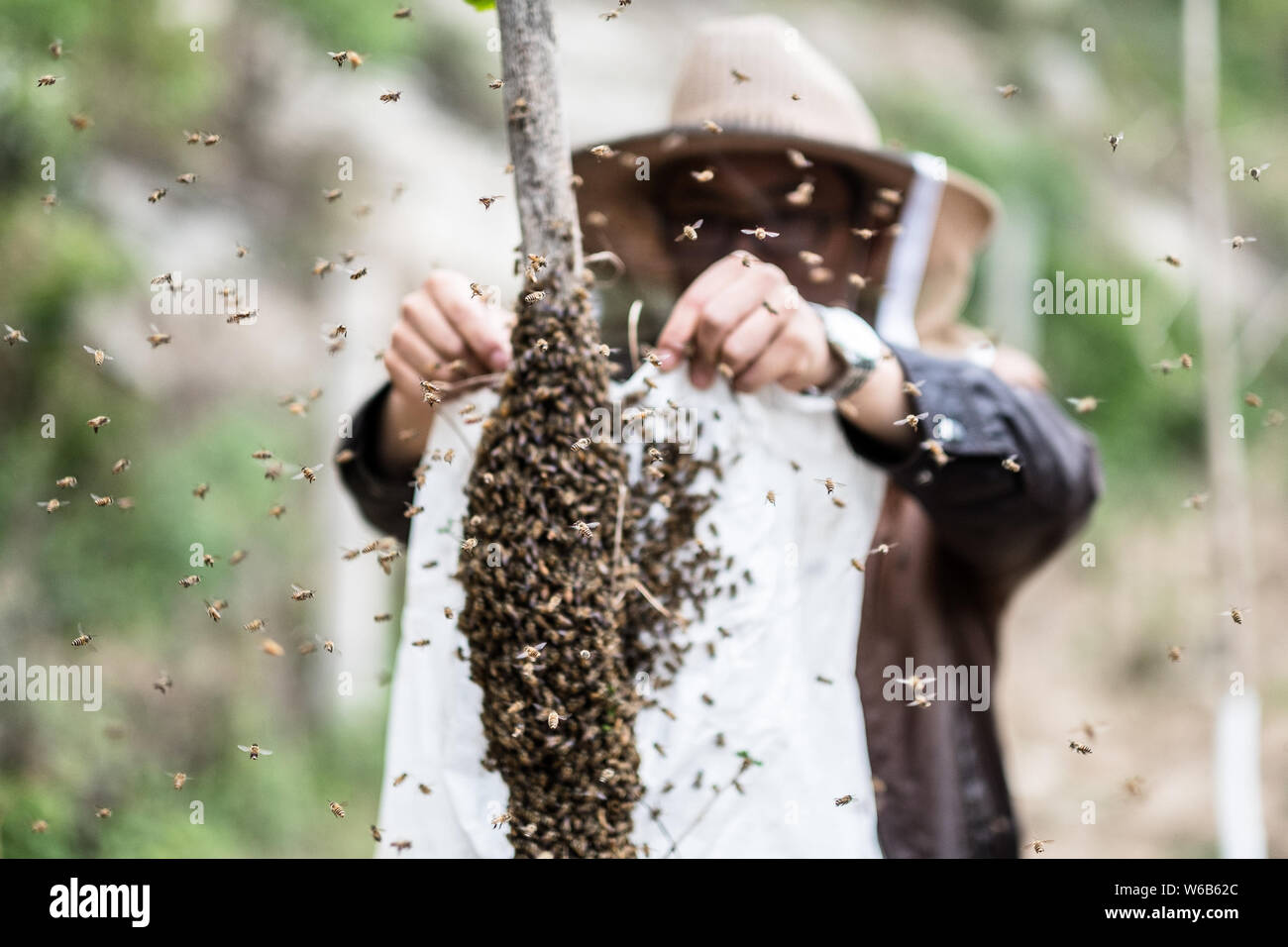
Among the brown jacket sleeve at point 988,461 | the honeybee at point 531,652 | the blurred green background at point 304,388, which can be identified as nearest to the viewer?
the honeybee at point 531,652

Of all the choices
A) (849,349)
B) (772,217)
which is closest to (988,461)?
(849,349)

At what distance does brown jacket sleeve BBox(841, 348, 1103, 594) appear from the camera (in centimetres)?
182

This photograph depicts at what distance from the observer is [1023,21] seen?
40.0 ft

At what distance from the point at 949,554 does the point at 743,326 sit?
41.0 inches

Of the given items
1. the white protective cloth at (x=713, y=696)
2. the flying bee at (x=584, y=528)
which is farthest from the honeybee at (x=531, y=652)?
the white protective cloth at (x=713, y=696)

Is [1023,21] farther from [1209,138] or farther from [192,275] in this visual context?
[192,275]

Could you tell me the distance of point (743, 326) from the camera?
158cm

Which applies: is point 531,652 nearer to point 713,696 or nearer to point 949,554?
point 713,696

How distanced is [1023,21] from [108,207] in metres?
11.0

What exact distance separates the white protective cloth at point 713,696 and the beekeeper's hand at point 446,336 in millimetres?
87

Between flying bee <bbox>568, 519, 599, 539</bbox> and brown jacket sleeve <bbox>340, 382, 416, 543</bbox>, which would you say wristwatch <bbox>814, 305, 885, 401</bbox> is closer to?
flying bee <bbox>568, 519, 599, 539</bbox>

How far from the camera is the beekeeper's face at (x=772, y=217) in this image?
6.81 feet

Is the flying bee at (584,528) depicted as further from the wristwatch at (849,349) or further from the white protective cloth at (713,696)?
the wristwatch at (849,349)
